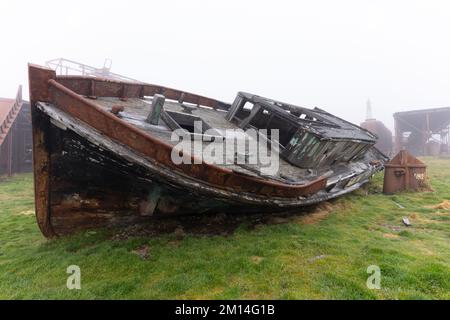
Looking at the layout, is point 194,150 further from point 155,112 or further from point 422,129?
point 422,129

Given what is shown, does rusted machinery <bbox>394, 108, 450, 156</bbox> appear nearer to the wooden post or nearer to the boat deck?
the boat deck

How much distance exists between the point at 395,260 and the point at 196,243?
3086mm

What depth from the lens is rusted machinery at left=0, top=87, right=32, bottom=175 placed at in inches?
627

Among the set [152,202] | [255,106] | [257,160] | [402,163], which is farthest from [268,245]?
[402,163]

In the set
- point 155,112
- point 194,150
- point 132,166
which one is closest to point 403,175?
point 194,150

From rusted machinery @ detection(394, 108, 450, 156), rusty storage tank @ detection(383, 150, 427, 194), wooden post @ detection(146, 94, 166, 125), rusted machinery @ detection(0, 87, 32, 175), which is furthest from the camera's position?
rusted machinery @ detection(394, 108, 450, 156)

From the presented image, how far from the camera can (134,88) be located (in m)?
7.70

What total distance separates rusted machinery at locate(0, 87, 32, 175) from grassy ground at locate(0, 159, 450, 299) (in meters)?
11.8

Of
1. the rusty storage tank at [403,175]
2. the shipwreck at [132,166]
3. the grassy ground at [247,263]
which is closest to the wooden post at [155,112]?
the shipwreck at [132,166]

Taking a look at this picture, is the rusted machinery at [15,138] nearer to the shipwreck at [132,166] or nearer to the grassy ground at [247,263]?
the grassy ground at [247,263]

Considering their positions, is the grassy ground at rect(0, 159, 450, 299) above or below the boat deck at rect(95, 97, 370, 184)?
below

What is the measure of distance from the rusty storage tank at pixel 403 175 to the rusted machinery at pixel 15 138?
17399 mm

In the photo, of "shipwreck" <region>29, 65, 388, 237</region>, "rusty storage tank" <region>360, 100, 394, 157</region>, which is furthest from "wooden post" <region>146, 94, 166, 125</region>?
"rusty storage tank" <region>360, 100, 394, 157</region>
